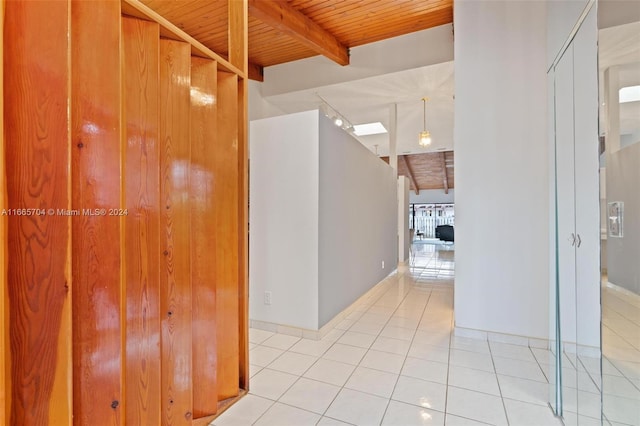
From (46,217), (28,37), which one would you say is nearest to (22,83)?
(28,37)

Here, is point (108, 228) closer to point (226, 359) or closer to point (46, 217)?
point (46, 217)

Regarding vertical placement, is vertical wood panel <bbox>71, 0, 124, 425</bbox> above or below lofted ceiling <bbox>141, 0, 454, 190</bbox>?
below

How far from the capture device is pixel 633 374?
1.38 meters

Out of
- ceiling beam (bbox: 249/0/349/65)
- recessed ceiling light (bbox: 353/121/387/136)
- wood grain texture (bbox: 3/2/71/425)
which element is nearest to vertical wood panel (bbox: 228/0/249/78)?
wood grain texture (bbox: 3/2/71/425)

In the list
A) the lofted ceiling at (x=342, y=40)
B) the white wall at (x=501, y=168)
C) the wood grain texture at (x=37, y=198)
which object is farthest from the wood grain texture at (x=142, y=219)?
the white wall at (x=501, y=168)

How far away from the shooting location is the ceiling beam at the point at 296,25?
3588mm

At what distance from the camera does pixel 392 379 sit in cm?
213

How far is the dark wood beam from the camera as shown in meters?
5.51

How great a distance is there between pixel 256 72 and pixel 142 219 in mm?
5047

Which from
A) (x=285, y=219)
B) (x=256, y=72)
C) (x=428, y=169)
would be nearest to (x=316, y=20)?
(x=256, y=72)

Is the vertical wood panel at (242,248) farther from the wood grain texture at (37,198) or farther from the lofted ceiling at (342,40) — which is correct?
the lofted ceiling at (342,40)

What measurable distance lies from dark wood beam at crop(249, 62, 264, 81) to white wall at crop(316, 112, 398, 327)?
278 cm

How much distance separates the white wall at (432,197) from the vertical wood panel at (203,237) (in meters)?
14.2

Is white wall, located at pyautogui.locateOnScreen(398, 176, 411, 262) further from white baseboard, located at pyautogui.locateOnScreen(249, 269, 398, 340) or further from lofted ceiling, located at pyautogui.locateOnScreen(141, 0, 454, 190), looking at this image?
white baseboard, located at pyautogui.locateOnScreen(249, 269, 398, 340)
